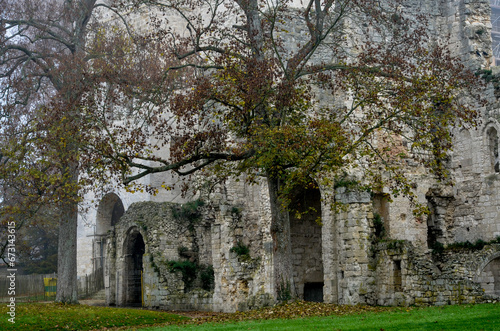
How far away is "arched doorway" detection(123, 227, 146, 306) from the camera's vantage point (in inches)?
1110

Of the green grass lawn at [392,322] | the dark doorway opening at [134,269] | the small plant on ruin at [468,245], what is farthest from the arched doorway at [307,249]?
the green grass lawn at [392,322]

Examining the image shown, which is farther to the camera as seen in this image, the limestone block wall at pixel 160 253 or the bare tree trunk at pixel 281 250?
the limestone block wall at pixel 160 253

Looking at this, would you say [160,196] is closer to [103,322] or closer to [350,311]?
[103,322]

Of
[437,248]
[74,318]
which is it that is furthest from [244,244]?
[74,318]

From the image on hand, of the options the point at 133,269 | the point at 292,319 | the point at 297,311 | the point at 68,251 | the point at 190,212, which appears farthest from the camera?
the point at 133,269

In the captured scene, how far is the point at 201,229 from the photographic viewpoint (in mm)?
26312

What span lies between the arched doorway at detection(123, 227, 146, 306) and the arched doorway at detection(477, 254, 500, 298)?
572 inches

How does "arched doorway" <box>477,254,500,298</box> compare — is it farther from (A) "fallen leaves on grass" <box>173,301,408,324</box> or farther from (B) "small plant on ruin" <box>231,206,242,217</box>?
(B) "small plant on ruin" <box>231,206,242,217</box>

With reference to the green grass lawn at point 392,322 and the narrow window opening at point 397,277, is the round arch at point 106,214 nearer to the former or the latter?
the narrow window opening at point 397,277

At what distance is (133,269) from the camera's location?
2875cm

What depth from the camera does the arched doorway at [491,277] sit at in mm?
19312

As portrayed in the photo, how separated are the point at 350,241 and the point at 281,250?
403 centimetres

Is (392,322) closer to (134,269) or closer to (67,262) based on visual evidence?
(67,262)

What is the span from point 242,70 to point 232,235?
28.8 ft
